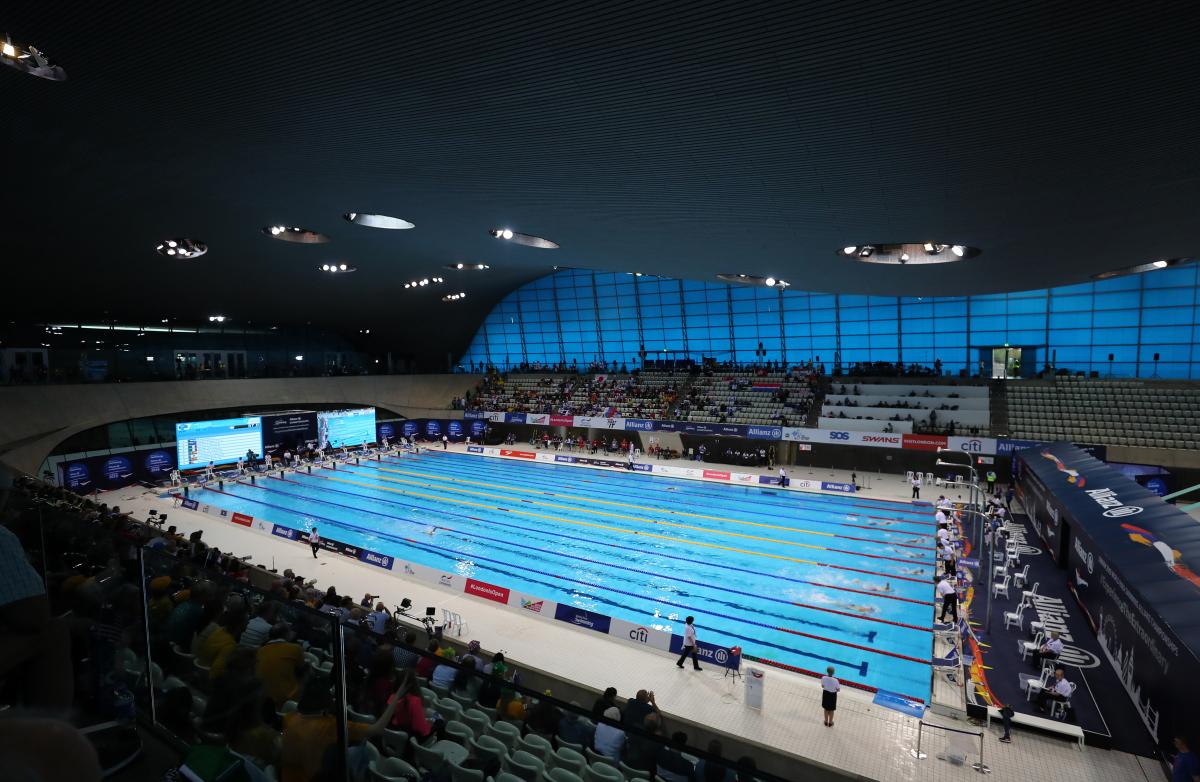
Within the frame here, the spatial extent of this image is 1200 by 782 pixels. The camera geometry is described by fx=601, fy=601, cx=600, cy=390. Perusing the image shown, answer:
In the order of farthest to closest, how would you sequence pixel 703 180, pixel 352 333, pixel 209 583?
1. pixel 352 333
2. pixel 703 180
3. pixel 209 583

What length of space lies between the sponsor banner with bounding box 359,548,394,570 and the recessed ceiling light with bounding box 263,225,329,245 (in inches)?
398

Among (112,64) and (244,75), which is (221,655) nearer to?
(244,75)

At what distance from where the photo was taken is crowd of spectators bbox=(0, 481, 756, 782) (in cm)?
305

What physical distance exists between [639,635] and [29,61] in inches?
464

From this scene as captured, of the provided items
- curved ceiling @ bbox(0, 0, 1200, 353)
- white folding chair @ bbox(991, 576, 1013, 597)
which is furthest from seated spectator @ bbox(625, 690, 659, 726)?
white folding chair @ bbox(991, 576, 1013, 597)

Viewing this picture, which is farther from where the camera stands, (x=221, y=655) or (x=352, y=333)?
(x=352, y=333)

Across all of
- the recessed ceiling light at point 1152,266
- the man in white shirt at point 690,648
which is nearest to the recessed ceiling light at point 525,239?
the man in white shirt at point 690,648

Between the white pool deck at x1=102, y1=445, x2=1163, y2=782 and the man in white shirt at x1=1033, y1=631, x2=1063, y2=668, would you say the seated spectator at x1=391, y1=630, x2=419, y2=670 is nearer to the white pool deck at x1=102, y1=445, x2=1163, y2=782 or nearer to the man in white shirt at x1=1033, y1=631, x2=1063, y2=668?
the white pool deck at x1=102, y1=445, x2=1163, y2=782

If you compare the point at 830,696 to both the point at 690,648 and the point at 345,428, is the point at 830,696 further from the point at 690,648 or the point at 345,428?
the point at 345,428

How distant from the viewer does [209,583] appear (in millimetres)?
4555

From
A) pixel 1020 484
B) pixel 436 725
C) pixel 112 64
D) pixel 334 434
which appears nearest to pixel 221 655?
pixel 436 725

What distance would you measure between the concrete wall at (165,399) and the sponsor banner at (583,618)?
72.6 feet

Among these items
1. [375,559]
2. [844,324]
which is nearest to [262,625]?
[375,559]

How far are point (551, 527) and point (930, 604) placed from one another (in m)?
11.2
